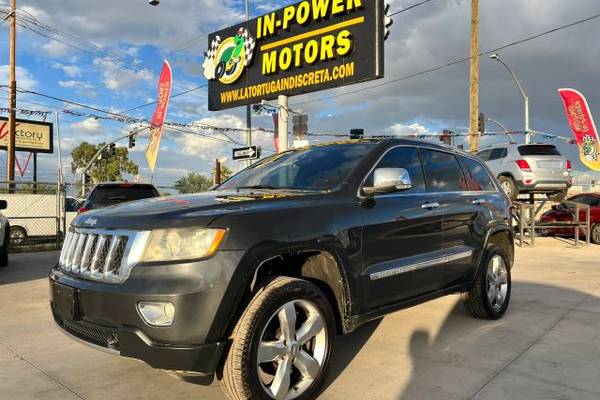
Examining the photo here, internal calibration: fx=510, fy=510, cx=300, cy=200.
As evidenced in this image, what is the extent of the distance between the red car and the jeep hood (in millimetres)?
14796

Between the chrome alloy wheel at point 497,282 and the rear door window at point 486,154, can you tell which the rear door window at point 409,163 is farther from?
the rear door window at point 486,154

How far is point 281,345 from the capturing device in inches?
125

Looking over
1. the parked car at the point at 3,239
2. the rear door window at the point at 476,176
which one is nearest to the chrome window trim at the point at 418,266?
the rear door window at the point at 476,176

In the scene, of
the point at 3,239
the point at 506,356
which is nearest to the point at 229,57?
the point at 3,239

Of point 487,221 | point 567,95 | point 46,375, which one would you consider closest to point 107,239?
point 46,375

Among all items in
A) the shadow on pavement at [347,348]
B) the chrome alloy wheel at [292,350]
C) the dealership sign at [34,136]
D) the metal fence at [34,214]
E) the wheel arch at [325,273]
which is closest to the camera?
the chrome alloy wheel at [292,350]

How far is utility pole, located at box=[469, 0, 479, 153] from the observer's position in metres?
18.6

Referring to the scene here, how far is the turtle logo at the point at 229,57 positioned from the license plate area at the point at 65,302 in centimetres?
1444

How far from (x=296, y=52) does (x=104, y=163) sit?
41544 mm

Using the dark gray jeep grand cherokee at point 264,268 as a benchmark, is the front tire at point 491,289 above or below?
below

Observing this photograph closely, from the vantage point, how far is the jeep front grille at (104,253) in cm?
297

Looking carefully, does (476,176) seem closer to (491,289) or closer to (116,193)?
(491,289)

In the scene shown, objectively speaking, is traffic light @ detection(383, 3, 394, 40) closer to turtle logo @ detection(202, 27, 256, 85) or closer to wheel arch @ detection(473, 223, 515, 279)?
turtle logo @ detection(202, 27, 256, 85)

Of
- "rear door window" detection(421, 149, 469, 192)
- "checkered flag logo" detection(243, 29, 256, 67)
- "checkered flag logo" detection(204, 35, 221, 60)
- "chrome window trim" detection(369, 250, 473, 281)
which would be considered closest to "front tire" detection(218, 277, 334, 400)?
"chrome window trim" detection(369, 250, 473, 281)
